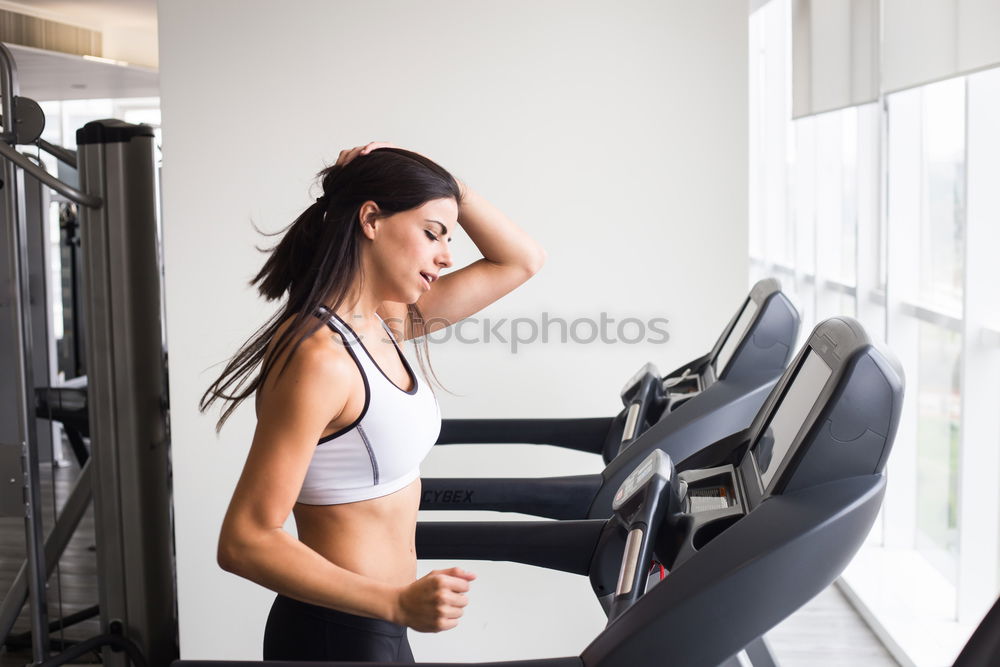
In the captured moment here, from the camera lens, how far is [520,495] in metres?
1.90

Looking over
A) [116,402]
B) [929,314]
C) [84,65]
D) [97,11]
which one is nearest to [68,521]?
[116,402]

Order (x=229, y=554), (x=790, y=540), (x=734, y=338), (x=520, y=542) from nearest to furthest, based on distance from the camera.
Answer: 1. (x=790, y=540)
2. (x=229, y=554)
3. (x=520, y=542)
4. (x=734, y=338)

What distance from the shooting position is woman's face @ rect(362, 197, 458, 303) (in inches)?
56.4

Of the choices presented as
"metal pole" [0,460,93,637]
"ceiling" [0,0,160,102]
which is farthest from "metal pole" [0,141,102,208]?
"ceiling" [0,0,160,102]

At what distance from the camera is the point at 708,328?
2748 mm

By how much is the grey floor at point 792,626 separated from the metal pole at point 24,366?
16 cm

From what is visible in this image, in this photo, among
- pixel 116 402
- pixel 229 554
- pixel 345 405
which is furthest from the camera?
pixel 116 402

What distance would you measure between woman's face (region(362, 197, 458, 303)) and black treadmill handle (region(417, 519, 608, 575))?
1.40 ft

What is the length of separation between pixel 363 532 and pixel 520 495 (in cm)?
51

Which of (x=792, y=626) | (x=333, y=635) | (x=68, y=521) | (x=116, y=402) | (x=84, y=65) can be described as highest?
(x=84, y=65)

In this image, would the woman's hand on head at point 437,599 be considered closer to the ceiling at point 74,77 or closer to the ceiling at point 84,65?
the ceiling at point 74,77

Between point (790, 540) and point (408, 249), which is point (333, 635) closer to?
point (408, 249)

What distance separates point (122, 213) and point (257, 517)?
5.22 feet

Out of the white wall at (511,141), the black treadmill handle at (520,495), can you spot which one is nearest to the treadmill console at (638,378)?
the black treadmill handle at (520,495)
